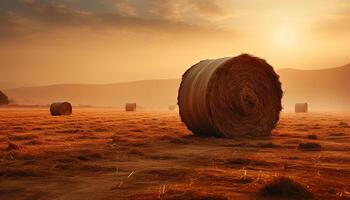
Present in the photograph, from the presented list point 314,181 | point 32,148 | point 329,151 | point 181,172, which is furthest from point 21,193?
point 329,151

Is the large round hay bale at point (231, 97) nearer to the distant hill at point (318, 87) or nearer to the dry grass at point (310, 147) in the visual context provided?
the dry grass at point (310, 147)

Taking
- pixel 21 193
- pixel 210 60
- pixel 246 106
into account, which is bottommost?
pixel 21 193

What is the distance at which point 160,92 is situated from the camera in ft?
564

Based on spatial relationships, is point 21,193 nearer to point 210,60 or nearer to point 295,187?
point 295,187

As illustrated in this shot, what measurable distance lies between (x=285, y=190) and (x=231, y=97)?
819cm

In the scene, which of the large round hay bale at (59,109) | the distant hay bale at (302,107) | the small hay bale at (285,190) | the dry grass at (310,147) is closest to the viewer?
the small hay bale at (285,190)

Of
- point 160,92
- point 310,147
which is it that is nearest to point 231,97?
point 310,147

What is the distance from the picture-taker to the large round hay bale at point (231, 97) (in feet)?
39.0

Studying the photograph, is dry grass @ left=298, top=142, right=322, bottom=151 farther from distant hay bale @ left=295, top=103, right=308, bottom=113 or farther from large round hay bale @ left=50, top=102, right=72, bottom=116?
distant hay bale @ left=295, top=103, right=308, bottom=113

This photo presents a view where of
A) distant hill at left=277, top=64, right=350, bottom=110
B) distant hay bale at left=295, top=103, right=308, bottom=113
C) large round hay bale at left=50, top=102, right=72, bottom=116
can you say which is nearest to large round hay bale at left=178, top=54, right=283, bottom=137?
large round hay bale at left=50, top=102, right=72, bottom=116

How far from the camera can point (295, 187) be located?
4.59 m

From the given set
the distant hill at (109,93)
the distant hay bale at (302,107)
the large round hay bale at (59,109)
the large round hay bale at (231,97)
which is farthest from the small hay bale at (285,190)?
the distant hill at (109,93)

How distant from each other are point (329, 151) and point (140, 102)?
157 m

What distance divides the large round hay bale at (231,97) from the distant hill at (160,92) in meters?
107
